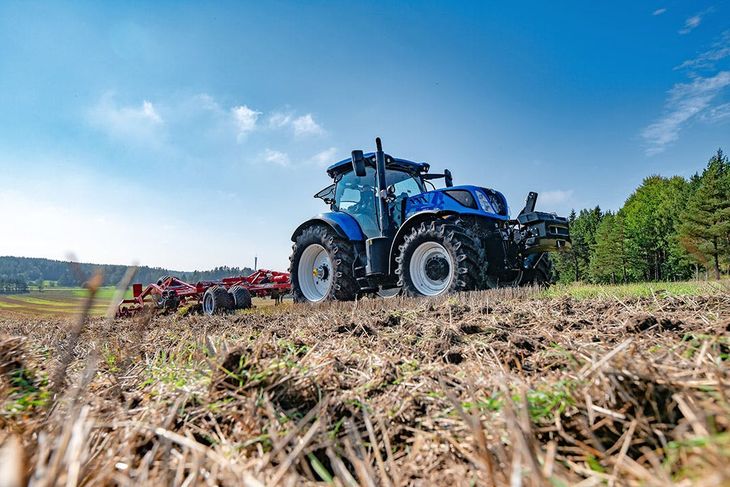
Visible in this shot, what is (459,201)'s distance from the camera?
670 cm

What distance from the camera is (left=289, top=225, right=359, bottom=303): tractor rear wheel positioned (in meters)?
7.36

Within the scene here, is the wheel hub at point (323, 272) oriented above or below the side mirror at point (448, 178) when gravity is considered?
A: below

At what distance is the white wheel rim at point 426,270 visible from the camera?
6293mm

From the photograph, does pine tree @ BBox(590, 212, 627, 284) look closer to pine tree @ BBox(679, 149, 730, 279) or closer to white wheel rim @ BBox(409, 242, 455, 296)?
pine tree @ BBox(679, 149, 730, 279)

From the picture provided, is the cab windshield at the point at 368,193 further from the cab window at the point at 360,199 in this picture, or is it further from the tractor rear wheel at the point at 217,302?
the tractor rear wheel at the point at 217,302

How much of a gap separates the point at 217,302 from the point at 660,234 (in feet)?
165

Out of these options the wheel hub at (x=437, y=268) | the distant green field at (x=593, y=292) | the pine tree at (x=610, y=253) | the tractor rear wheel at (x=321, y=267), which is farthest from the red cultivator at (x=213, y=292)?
the pine tree at (x=610, y=253)

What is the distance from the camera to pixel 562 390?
115 centimetres

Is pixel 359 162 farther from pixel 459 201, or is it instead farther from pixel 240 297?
pixel 240 297

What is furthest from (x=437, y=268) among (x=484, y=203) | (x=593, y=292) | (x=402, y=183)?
(x=593, y=292)

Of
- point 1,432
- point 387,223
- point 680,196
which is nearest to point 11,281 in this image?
point 387,223

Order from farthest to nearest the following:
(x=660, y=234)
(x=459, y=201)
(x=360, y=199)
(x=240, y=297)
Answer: (x=660, y=234) → (x=240, y=297) → (x=360, y=199) → (x=459, y=201)

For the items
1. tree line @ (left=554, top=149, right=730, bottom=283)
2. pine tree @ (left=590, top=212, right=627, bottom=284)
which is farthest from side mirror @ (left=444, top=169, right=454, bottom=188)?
pine tree @ (left=590, top=212, right=627, bottom=284)

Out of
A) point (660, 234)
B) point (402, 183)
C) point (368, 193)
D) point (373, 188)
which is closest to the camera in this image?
point (402, 183)
